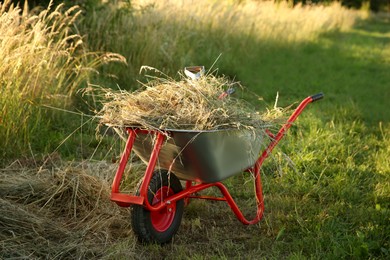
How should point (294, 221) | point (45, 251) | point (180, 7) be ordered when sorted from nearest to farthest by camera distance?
point (45, 251), point (294, 221), point (180, 7)

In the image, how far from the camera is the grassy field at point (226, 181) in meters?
3.28

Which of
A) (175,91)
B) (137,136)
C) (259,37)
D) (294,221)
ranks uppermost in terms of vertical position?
(175,91)

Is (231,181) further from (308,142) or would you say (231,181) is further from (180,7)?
(180,7)

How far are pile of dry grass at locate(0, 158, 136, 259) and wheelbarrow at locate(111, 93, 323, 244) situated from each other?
0.26m

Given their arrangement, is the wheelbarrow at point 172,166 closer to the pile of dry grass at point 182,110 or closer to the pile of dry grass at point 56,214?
the pile of dry grass at point 182,110

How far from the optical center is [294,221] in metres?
3.70

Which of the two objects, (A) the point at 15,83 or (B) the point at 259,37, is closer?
(A) the point at 15,83

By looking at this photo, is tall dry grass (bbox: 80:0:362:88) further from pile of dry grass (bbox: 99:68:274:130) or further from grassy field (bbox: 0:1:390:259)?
pile of dry grass (bbox: 99:68:274:130)

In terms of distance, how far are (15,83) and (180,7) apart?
4929 mm

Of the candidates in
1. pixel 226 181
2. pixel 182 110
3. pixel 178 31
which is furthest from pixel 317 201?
pixel 178 31

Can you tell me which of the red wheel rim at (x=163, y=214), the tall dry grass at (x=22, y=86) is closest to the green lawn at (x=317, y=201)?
the red wheel rim at (x=163, y=214)

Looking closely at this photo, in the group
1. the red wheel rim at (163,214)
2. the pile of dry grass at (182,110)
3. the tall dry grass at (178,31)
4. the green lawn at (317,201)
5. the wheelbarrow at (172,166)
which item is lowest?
the tall dry grass at (178,31)

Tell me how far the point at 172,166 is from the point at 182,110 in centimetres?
35

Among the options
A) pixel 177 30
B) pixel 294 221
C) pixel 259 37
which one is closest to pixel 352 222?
pixel 294 221
